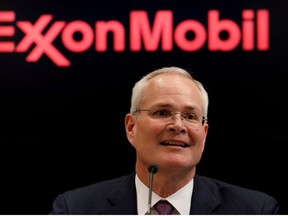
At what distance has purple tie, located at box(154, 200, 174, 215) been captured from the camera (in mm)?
2236

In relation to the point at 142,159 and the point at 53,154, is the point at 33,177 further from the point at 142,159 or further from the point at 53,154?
the point at 142,159

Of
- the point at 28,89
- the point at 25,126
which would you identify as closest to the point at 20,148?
the point at 25,126

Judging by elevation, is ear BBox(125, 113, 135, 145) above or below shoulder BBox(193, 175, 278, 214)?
above

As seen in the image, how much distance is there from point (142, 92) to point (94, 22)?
2.43 m

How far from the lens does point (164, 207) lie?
225cm

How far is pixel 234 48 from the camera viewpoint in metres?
4.66

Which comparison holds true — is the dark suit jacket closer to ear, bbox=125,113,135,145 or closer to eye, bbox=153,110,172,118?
ear, bbox=125,113,135,145

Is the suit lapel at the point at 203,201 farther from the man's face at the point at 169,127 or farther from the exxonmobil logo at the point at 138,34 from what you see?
the exxonmobil logo at the point at 138,34

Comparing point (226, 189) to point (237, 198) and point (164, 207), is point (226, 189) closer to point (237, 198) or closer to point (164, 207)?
point (237, 198)

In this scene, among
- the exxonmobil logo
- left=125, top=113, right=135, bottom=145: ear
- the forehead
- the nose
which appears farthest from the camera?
the exxonmobil logo

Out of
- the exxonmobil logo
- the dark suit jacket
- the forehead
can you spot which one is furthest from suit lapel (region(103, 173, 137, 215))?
the exxonmobil logo

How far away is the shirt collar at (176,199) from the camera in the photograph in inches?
89.2

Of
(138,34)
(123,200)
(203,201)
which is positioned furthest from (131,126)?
(138,34)

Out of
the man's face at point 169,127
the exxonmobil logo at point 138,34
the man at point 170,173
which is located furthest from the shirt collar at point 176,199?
the exxonmobil logo at point 138,34
